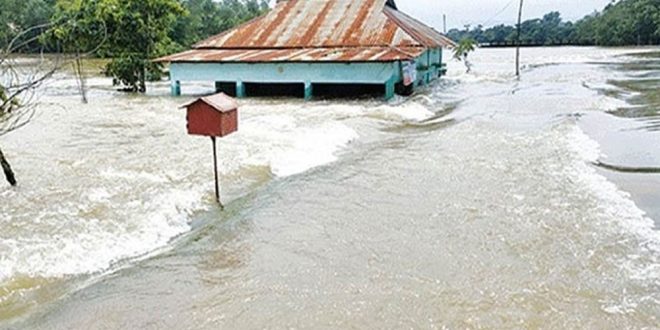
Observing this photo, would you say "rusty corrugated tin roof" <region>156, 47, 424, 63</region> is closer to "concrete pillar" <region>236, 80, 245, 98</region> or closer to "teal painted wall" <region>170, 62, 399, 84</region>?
"teal painted wall" <region>170, 62, 399, 84</region>

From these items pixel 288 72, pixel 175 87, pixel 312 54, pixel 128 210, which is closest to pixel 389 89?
pixel 312 54

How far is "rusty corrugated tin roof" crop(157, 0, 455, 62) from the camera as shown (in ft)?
74.7

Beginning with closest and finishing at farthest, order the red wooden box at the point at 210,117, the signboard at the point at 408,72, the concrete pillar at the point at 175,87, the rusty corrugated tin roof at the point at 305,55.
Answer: the red wooden box at the point at 210,117
the rusty corrugated tin roof at the point at 305,55
the signboard at the point at 408,72
the concrete pillar at the point at 175,87

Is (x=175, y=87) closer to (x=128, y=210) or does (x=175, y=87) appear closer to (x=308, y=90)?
(x=308, y=90)

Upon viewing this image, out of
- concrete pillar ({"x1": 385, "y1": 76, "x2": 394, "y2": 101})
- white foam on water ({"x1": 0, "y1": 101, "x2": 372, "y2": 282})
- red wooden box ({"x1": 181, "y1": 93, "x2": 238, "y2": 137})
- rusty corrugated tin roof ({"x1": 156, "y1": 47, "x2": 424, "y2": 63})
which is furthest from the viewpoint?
concrete pillar ({"x1": 385, "y1": 76, "x2": 394, "y2": 101})

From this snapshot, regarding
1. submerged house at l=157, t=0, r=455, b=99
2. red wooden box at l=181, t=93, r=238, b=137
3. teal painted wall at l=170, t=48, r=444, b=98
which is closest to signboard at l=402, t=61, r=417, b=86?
submerged house at l=157, t=0, r=455, b=99

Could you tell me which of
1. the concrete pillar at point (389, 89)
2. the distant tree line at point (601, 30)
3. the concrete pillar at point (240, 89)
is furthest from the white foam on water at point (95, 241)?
the distant tree line at point (601, 30)

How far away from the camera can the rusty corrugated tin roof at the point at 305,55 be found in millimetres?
21414

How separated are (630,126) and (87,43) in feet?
65.3

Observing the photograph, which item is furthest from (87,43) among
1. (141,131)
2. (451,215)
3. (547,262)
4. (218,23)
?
(218,23)

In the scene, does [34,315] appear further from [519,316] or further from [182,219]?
[519,316]

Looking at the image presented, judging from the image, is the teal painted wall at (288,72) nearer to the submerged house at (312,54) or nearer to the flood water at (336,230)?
the submerged house at (312,54)

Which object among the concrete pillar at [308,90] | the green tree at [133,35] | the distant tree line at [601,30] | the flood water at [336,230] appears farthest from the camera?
the distant tree line at [601,30]

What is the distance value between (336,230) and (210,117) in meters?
2.30
